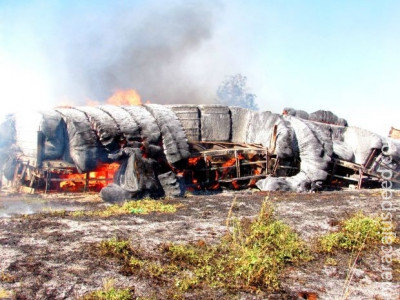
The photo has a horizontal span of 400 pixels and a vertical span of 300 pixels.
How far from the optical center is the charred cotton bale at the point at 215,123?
1936 cm

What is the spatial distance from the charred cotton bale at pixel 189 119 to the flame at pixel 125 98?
589 inches

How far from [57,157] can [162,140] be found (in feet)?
13.9

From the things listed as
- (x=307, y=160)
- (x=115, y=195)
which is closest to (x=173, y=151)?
(x=115, y=195)

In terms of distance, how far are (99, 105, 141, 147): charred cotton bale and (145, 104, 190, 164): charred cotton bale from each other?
110 centimetres

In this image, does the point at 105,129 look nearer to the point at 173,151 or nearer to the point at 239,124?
the point at 173,151

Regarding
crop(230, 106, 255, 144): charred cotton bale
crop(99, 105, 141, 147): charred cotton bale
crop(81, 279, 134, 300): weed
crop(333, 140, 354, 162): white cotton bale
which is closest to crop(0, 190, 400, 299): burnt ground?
crop(81, 279, 134, 300): weed

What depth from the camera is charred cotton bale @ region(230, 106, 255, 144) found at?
20125 millimetres

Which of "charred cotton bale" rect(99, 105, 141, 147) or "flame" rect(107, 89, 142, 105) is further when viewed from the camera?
"flame" rect(107, 89, 142, 105)

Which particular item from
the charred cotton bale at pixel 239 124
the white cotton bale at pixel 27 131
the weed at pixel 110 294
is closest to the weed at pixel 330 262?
the weed at pixel 110 294

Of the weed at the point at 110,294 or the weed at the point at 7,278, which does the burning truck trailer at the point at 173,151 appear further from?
the weed at the point at 110,294

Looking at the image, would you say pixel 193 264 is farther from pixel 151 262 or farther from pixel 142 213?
pixel 142 213

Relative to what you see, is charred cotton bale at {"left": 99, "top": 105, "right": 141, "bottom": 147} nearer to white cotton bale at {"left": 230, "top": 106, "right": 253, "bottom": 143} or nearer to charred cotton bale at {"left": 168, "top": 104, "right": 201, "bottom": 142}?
charred cotton bale at {"left": 168, "top": 104, "right": 201, "bottom": 142}

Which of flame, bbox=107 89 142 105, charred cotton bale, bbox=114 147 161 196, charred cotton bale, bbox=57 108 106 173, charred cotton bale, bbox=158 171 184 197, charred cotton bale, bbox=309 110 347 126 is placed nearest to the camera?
charred cotton bale, bbox=114 147 161 196

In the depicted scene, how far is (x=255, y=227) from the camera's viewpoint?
8.30 m
